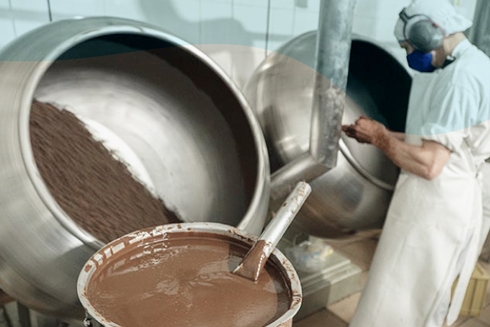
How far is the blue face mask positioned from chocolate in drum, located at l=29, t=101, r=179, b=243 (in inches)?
33.0

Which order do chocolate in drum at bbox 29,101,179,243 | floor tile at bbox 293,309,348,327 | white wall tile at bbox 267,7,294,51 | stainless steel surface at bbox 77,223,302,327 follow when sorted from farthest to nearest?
1. floor tile at bbox 293,309,348,327
2. white wall tile at bbox 267,7,294,51
3. chocolate in drum at bbox 29,101,179,243
4. stainless steel surface at bbox 77,223,302,327

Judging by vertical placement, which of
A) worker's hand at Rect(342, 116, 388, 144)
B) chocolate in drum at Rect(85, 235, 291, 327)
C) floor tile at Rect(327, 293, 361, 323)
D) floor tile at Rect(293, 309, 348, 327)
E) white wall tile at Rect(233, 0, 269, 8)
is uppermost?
white wall tile at Rect(233, 0, 269, 8)

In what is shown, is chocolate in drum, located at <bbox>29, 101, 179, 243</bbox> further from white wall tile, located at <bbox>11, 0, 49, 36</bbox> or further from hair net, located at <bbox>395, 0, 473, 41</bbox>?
hair net, located at <bbox>395, 0, 473, 41</bbox>

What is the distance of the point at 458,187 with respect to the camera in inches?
52.9

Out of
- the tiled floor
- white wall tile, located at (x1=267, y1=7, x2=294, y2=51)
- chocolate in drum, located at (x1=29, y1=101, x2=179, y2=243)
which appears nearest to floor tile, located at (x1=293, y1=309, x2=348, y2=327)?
the tiled floor

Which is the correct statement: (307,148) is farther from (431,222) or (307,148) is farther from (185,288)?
(185,288)

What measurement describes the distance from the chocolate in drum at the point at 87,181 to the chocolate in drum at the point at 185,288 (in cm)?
16

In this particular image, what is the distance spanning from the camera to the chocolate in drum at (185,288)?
636mm

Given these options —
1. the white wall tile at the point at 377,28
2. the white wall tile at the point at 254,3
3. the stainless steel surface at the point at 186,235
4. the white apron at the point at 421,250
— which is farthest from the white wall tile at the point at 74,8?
the white wall tile at the point at 377,28

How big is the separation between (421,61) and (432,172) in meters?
0.33

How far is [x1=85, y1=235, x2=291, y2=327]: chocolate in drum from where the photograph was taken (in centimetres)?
64

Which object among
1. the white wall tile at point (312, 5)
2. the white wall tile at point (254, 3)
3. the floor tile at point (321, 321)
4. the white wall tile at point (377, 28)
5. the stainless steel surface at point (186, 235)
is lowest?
the floor tile at point (321, 321)

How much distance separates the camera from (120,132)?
123cm

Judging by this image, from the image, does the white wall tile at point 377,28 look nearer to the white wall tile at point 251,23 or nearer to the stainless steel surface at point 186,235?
the white wall tile at point 251,23
